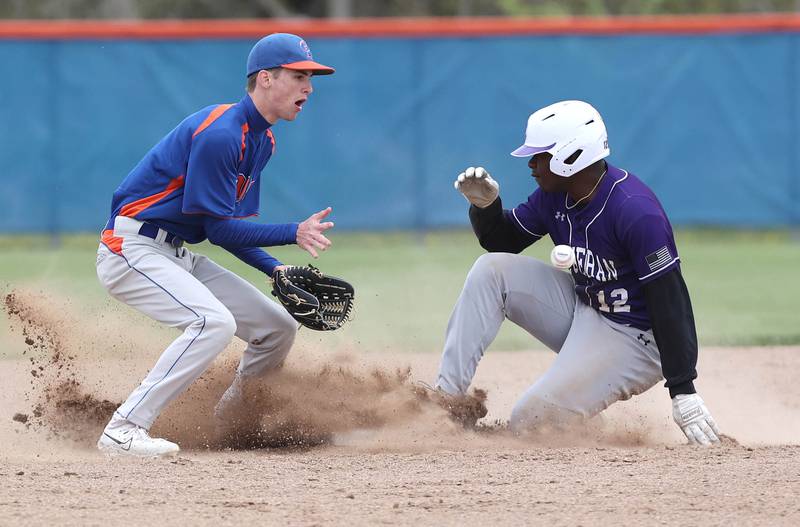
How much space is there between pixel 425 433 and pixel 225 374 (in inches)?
43.8

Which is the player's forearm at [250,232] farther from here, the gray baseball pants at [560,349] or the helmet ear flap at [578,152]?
the helmet ear flap at [578,152]

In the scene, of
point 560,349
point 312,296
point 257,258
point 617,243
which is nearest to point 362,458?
point 312,296

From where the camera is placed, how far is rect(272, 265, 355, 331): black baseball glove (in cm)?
493

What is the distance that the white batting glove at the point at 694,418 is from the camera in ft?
15.5

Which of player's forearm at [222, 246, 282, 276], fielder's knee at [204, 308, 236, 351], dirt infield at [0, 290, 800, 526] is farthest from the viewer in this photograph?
player's forearm at [222, 246, 282, 276]

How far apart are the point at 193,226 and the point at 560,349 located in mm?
1732

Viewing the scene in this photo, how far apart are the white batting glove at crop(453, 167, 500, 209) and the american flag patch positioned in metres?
0.80

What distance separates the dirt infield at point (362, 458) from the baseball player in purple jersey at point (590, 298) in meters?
0.19

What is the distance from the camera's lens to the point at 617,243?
16.2 feet

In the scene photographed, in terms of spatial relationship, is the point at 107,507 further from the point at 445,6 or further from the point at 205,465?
the point at 445,6

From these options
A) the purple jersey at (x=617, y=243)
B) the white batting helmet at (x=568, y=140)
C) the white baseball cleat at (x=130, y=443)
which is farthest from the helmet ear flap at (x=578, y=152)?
the white baseball cleat at (x=130, y=443)

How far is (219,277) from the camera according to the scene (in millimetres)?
5160

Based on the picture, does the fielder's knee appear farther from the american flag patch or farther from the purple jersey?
the american flag patch

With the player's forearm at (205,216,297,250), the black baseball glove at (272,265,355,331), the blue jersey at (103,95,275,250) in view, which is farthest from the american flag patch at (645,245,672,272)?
the blue jersey at (103,95,275,250)
